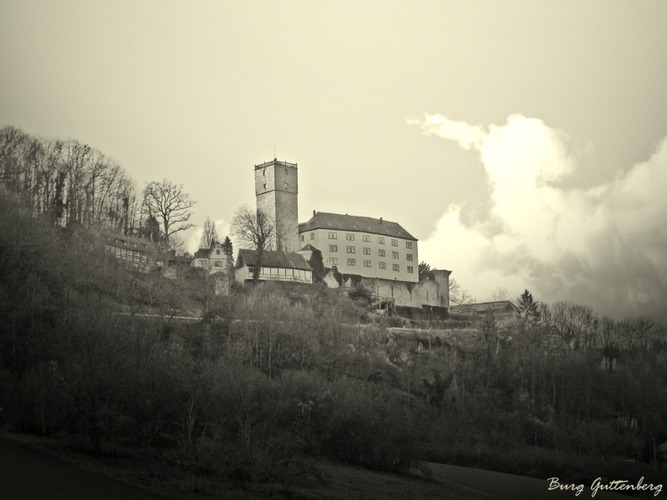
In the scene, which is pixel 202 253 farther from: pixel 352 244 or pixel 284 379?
pixel 284 379

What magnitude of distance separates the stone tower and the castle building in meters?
1.45

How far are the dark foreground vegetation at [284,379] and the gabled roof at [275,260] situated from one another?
14.0 feet

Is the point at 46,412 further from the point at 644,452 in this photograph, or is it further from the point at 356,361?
the point at 356,361

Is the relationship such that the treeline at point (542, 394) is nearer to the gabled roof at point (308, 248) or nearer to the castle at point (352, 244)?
the castle at point (352, 244)

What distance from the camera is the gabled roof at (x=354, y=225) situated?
92.4 metres

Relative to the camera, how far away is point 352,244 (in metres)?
92.0

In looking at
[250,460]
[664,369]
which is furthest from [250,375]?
[664,369]

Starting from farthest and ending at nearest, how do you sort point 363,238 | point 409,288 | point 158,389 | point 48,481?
point 363,238, point 409,288, point 158,389, point 48,481

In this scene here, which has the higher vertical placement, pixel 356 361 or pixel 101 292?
pixel 101 292

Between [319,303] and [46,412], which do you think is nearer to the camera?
[46,412]

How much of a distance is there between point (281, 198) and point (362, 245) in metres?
9.75

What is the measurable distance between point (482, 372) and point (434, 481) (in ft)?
109

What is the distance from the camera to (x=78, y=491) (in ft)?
69.8

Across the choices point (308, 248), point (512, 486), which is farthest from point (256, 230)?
point (512, 486)
